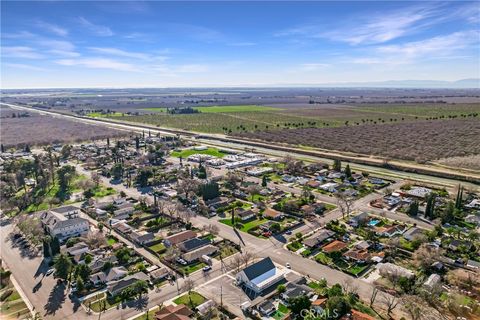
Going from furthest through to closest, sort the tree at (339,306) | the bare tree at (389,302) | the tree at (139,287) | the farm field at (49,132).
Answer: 1. the farm field at (49,132)
2. the tree at (139,287)
3. the bare tree at (389,302)
4. the tree at (339,306)

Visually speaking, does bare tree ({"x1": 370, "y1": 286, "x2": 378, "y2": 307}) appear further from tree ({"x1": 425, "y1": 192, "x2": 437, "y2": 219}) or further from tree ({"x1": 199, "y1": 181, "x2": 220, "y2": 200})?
tree ({"x1": 199, "y1": 181, "x2": 220, "y2": 200})

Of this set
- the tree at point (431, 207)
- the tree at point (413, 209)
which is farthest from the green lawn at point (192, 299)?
the tree at point (431, 207)

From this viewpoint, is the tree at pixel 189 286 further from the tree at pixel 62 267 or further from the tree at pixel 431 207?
the tree at pixel 431 207

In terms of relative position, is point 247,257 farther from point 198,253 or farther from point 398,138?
point 398,138

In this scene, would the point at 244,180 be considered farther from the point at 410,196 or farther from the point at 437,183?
the point at 437,183

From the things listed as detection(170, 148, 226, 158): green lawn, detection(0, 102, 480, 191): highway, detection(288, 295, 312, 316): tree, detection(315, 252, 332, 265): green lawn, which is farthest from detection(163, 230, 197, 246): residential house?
detection(170, 148, 226, 158): green lawn

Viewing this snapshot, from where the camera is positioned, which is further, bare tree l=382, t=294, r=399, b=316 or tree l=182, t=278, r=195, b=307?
tree l=182, t=278, r=195, b=307

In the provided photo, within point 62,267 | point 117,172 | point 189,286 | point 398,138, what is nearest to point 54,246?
point 62,267
